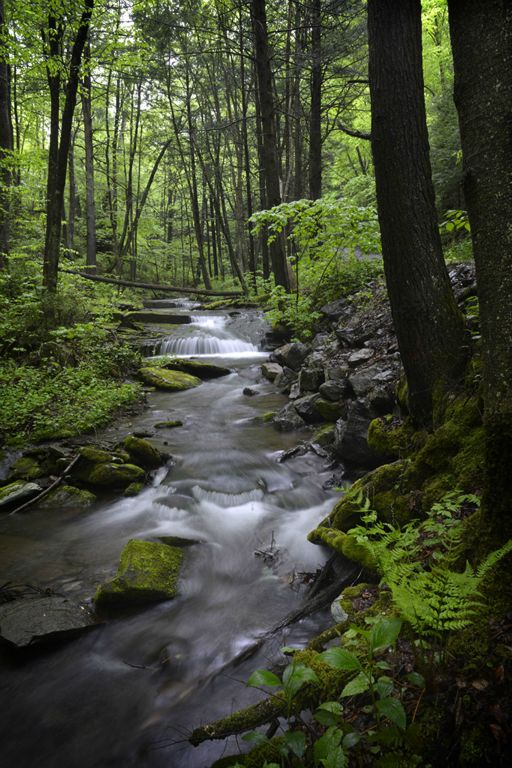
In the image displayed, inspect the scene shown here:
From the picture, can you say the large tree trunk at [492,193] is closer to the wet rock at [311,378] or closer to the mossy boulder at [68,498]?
the mossy boulder at [68,498]

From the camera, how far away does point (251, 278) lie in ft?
67.1

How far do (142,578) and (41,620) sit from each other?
868mm

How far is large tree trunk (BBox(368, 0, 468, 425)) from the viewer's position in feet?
11.4

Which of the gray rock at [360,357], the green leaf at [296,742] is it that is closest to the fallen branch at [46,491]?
the gray rock at [360,357]

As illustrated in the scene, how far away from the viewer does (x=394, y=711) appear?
62.2 inches

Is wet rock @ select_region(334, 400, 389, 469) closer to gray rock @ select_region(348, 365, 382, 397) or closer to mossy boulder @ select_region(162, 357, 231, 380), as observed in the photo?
gray rock @ select_region(348, 365, 382, 397)

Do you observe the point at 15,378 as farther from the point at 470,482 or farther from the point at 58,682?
the point at 470,482

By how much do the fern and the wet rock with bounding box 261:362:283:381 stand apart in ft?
27.1

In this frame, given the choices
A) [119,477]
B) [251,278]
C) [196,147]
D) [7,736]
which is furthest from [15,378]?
[196,147]

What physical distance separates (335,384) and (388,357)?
1075 mm

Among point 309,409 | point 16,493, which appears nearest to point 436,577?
point 16,493

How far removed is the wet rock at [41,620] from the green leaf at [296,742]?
8.28 feet

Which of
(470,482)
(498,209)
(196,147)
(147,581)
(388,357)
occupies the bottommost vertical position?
(147,581)

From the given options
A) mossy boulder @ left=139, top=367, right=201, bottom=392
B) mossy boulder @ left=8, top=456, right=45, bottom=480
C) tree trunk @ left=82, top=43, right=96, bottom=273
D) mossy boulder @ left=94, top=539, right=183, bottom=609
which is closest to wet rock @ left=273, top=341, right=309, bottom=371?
mossy boulder @ left=139, top=367, right=201, bottom=392
